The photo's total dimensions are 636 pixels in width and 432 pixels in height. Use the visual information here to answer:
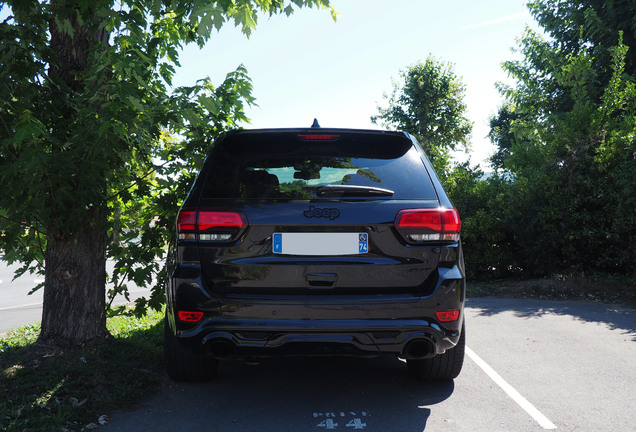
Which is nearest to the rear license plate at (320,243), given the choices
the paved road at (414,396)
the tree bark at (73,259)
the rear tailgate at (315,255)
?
the rear tailgate at (315,255)

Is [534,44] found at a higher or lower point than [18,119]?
higher

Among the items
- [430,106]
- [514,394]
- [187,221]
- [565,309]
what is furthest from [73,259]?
[430,106]


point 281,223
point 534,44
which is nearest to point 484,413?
point 281,223

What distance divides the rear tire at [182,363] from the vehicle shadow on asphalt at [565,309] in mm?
4922

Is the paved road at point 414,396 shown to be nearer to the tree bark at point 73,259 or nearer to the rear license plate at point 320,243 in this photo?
the rear license plate at point 320,243

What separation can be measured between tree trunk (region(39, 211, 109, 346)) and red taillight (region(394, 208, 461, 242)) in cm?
286

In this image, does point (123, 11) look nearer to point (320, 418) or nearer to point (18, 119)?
point (18, 119)

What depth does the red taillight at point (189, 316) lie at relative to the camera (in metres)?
3.42

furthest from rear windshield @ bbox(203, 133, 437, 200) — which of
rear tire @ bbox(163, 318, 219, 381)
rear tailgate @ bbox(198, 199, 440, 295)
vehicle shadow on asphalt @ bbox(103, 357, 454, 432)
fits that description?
vehicle shadow on asphalt @ bbox(103, 357, 454, 432)

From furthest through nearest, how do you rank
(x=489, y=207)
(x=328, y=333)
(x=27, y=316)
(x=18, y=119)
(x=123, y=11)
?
(x=489, y=207)
(x=27, y=316)
(x=123, y=11)
(x=18, y=119)
(x=328, y=333)

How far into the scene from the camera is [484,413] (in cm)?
369

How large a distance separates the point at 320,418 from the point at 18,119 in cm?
296

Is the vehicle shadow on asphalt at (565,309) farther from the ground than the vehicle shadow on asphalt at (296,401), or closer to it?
closer to it

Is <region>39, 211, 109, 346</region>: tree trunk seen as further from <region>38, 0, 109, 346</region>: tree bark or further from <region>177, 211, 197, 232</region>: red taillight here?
<region>177, 211, 197, 232</region>: red taillight
